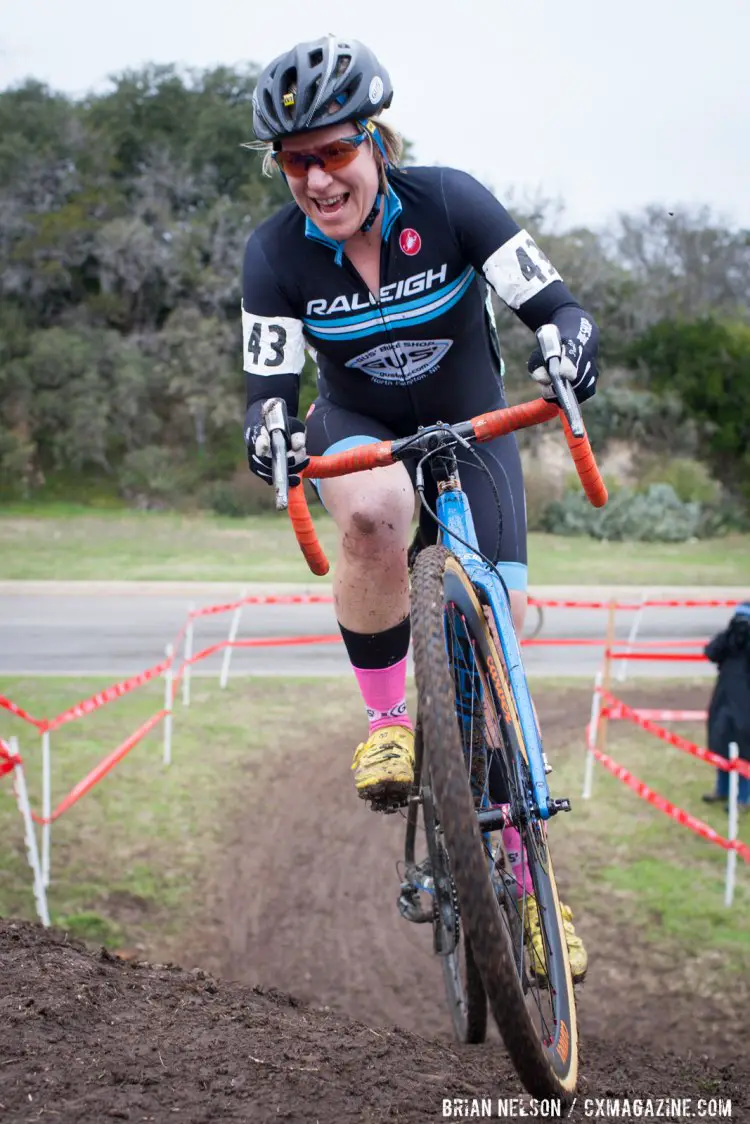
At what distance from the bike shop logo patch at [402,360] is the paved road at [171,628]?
383 inches

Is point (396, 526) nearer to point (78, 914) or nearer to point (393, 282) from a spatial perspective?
point (393, 282)

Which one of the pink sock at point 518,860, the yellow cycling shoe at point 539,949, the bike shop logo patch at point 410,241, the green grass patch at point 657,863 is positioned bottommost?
the green grass patch at point 657,863

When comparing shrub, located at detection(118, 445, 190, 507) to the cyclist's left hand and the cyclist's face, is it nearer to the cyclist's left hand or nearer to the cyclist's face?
the cyclist's face

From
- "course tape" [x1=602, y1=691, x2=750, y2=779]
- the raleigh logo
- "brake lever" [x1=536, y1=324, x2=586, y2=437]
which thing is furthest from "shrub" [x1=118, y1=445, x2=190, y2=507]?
"brake lever" [x1=536, y1=324, x2=586, y2=437]

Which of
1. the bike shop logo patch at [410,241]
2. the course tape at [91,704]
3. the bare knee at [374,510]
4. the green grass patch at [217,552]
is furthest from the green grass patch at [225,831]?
the green grass patch at [217,552]

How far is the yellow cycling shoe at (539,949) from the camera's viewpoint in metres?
3.18

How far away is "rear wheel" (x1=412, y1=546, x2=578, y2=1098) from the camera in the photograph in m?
2.63

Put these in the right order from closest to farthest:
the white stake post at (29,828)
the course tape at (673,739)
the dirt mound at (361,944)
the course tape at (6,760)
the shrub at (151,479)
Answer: the dirt mound at (361,944), the course tape at (6,760), the white stake post at (29,828), the course tape at (673,739), the shrub at (151,479)

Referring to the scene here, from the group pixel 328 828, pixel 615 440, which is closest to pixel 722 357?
pixel 615 440

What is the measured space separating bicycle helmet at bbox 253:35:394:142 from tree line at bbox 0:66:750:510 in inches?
1038

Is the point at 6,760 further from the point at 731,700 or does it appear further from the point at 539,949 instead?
the point at 731,700

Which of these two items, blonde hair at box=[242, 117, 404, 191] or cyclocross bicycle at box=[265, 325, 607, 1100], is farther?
blonde hair at box=[242, 117, 404, 191]

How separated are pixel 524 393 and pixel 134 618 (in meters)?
17.5

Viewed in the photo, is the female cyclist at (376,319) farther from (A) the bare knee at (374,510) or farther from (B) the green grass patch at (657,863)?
(B) the green grass patch at (657,863)
